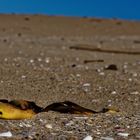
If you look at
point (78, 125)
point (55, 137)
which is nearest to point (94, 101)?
point (78, 125)

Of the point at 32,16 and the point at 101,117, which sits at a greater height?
the point at 32,16

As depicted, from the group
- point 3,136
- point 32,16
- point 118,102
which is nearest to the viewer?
point 3,136

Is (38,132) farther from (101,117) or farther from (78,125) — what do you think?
(101,117)

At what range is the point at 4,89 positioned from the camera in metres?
8.03

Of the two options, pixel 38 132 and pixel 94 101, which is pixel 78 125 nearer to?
pixel 38 132

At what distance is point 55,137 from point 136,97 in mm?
3470

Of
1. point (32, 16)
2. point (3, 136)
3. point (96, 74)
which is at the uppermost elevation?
point (32, 16)

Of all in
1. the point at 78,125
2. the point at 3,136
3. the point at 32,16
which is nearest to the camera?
the point at 3,136

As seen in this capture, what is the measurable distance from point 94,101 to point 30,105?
1.90m

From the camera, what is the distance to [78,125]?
512 cm

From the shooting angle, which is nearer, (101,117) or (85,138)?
(85,138)

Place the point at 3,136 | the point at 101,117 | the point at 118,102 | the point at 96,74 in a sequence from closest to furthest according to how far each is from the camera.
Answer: the point at 3,136, the point at 101,117, the point at 118,102, the point at 96,74

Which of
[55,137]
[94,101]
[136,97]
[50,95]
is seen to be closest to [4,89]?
[50,95]

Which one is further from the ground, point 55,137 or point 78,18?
point 78,18
